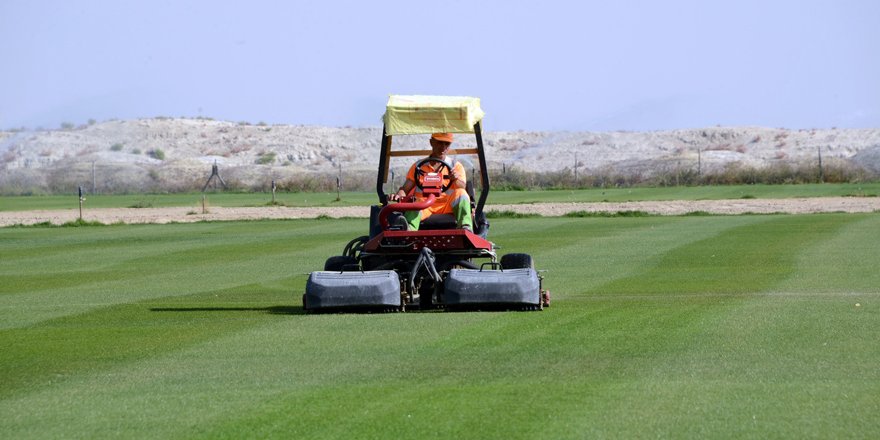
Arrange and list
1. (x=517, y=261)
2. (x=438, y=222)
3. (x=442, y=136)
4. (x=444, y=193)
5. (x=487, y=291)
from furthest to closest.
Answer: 1. (x=517, y=261)
2. (x=444, y=193)
3. (x=442, y=136)
4. (x=438, y=222)
5. (x=487, y=291)

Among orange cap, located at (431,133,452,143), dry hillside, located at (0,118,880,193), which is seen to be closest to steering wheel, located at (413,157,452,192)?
orange cap, located at (431,133,452,143)

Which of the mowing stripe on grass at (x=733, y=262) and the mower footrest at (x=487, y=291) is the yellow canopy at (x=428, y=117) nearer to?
the mower footrest at (x=487, y=291)

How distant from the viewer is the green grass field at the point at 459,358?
9.02m

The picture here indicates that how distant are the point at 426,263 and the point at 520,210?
105 feet

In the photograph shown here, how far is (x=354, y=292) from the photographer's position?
49.0ft

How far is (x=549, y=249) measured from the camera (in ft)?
87.6

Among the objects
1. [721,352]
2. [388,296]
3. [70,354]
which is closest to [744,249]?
[388,296]

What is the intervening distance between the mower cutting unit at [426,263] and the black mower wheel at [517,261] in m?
0.02

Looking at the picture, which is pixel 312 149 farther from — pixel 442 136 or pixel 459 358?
pixel 459 358

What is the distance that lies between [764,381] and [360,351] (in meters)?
3.53

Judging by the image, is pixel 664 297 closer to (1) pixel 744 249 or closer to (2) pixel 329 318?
(2) pixel 329 318

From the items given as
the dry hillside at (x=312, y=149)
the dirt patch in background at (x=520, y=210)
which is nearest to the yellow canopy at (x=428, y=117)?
the dirt patch in background at (x=520, y=210)

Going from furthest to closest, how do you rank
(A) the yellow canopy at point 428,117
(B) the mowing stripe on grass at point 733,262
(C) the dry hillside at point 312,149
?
(C) the dry hillside at point 312,149, (B) the mowing stripe on grass at point 733,262, (A) the yellow canopy at point 428,117

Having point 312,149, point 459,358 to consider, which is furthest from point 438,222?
point 312,149
